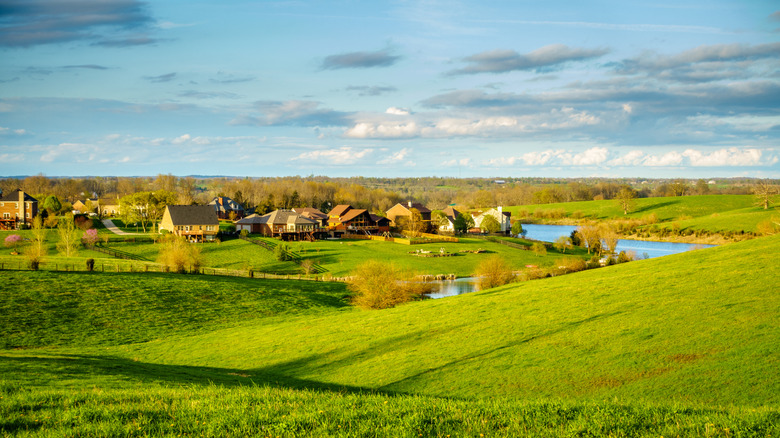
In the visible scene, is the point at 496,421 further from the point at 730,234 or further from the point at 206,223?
the point at 730,234

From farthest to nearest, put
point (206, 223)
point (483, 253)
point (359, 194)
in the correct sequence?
point (359, 194) < point (206, 223) < point (483, 253)

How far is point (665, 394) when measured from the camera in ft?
50.8

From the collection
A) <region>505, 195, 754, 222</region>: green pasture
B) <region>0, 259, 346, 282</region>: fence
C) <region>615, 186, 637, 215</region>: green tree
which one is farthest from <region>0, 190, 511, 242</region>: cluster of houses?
<region>505, 195, 754, 222</region>: green pasture

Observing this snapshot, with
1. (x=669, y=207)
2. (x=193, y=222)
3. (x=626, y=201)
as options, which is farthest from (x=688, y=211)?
(x=193, y=222)

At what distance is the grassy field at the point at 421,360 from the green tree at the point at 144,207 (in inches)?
2383

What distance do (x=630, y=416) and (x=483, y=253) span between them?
256ft

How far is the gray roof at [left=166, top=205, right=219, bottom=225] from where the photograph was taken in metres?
92.1

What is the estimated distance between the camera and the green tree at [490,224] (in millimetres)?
119750

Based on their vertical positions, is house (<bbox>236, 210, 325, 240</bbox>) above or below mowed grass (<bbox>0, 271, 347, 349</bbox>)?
above

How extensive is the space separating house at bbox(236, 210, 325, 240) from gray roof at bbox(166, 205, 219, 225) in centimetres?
1217

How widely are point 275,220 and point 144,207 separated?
1165 inches

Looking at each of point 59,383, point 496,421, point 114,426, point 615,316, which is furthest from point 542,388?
point 59,383

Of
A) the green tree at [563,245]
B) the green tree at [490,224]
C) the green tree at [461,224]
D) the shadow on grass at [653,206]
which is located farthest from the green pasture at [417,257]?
the shadow on grass at [653,206]

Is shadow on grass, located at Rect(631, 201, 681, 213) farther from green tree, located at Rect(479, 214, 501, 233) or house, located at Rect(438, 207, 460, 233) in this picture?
house, located at Rect(438, 207, 460, 233)
